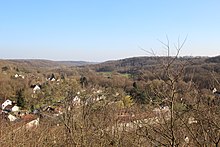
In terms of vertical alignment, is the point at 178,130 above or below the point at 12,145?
above

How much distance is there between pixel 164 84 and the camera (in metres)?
3.08

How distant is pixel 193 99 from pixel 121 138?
229 centimetres

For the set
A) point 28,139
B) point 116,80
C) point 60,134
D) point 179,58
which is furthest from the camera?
point 116,80

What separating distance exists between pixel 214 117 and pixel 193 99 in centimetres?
50

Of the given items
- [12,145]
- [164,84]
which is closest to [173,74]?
[164,84]

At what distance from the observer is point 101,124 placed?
5465mm

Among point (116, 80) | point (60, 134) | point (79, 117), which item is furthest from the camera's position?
point (116, 80)

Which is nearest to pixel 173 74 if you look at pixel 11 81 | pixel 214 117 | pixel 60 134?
pixel 214 117

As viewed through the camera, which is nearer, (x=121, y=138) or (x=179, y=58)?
(x=179, y=58)

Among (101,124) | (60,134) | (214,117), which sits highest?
(214,117)

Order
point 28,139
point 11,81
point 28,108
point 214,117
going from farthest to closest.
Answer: point 11,81, point 28,108, point 28,139, point 214,117

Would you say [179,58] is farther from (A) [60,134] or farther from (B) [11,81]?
(B) [11,81]

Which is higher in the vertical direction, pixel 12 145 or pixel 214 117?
pixel 214 117

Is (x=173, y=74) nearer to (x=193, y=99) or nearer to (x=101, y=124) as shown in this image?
(x=193, y=99)
